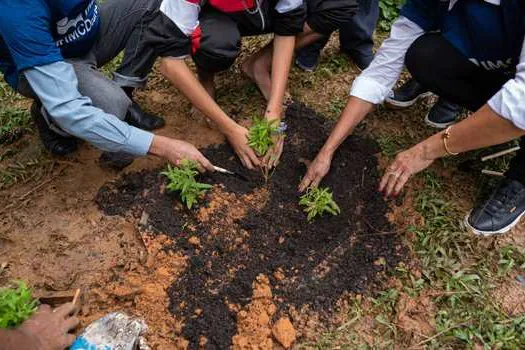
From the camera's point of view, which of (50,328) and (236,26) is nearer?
(50,328)

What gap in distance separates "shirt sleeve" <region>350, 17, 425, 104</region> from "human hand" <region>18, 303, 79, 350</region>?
1575 millimetres

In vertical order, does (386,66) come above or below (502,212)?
above

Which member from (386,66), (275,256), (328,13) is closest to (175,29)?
(328,13)

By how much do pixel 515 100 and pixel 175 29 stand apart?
150cm

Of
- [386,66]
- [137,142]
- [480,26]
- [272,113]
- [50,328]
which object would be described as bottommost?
[50,328]

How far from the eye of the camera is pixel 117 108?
2.55 m

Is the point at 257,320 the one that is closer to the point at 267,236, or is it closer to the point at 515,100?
the point at 267,236

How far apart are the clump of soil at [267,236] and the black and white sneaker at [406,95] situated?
1.43 feet

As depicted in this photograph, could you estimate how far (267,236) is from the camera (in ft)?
7.45

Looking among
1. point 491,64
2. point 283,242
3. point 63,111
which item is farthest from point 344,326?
point 63,111

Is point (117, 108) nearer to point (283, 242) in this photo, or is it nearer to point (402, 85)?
point (283, 242)

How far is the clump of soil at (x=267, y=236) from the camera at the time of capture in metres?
2.07

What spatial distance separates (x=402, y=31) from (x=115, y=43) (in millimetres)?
1573

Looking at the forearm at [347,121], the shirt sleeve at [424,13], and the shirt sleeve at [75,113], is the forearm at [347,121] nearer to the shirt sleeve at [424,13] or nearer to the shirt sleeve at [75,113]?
the shirt sleeve at [424,13]
